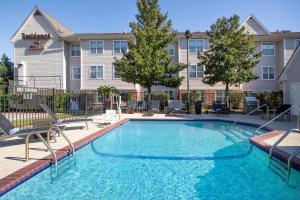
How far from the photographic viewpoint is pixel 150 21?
22641 mm

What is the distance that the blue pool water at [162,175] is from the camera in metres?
5.07

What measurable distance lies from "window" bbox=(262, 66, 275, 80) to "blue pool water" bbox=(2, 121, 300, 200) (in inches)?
857

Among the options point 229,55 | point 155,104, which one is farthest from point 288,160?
point 155,104

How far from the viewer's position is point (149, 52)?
21.4m

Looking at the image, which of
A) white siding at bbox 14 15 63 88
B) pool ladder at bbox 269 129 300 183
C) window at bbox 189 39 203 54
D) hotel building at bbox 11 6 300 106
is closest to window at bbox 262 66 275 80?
hotel building at bbox 11 6 300 106

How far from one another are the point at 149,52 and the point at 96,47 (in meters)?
10.7

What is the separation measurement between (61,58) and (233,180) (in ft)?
92.2

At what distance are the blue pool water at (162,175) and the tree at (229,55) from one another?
1211 centimetres

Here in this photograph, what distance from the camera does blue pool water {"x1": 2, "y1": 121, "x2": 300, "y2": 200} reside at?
5.07 metres

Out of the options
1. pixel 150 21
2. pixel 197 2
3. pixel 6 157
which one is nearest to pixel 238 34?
pixel 197 2

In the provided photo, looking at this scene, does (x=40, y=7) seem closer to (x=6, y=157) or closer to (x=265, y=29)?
(x=265, y=29)

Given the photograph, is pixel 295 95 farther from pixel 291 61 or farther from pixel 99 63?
pixel 99 63

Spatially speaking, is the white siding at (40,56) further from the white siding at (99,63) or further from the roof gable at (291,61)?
the roof gable at (291,61)

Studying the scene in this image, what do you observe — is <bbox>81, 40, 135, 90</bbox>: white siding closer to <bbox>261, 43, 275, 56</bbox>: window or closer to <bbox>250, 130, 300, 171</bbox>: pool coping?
<bbox>261, 43, 275, 56</bbox>: window
